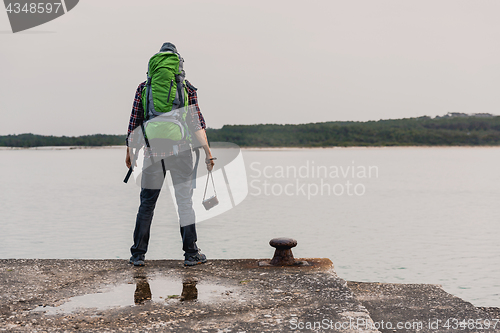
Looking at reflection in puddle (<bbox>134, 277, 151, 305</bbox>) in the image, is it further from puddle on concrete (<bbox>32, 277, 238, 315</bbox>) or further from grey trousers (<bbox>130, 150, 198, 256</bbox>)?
grey trousers (<bbox>130, 150, 198, 256</bbox>)

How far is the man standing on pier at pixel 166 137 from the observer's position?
165 inches

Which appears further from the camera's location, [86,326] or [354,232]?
[354,232]

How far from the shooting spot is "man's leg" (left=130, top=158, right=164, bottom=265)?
14.3ft

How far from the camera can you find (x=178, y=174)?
4371mm

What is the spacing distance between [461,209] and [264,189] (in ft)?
43.1

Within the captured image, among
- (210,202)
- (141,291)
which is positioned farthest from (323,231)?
(141,291)

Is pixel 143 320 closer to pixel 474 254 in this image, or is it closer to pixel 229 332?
pixel 229 332

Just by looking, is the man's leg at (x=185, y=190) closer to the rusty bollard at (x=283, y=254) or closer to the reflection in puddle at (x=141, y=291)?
the reflection in puddle at (x=141, y=291)

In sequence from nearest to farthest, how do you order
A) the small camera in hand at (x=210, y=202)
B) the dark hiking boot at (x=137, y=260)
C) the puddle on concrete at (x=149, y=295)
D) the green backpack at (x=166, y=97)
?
the puddle on concrete at (x=149, y=295) < the green backpack at (x=166, y=97) < the dark hiking boot at (x=137, y=260) < the small camera in hand at (x=210, y=202)

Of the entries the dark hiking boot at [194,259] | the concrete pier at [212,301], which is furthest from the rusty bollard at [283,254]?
the dark hiking boot at [194,259]

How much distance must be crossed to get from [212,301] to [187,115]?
1.77m

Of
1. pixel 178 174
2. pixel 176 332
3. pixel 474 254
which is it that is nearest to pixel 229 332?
pixel 176 332

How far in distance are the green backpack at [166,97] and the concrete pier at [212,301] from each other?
4.28ft

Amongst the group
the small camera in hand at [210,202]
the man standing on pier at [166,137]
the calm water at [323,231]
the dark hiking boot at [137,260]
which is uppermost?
the man standing on pier at [166,137]
